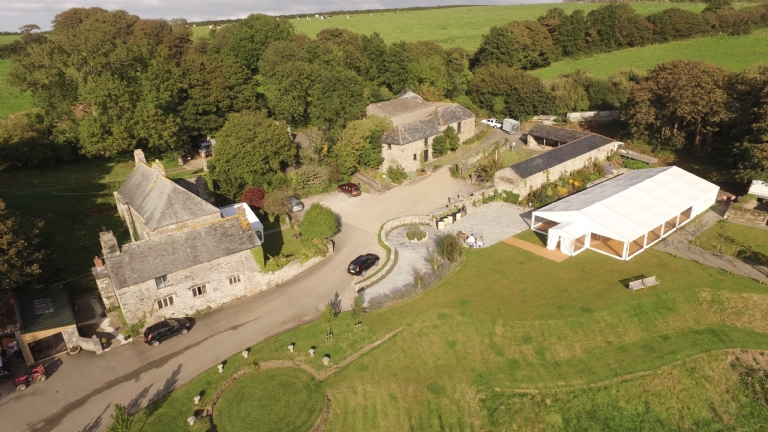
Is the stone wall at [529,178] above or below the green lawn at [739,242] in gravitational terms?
above

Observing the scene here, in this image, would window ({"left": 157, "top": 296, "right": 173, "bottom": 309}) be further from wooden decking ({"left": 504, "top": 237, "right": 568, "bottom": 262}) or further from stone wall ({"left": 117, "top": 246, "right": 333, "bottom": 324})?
wooden decking ({"left": 504, "top": 237, "right": 568, "bottom": 262})

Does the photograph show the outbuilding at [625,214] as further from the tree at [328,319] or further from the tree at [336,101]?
the tree at [336,101]

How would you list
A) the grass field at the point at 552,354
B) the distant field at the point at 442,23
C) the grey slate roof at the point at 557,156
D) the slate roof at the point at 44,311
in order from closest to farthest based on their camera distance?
the grass field at the point at 552,354 < the slate roof at the point at 44,311 < the grey slate roof at the point at 557,156 < the distant field at the point at 442,23

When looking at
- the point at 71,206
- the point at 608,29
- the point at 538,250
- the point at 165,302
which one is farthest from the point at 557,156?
the point at 608,29

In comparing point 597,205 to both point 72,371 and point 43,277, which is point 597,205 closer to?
point 72,371

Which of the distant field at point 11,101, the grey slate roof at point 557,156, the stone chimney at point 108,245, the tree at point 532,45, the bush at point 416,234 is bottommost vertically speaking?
the bush at point 416,234

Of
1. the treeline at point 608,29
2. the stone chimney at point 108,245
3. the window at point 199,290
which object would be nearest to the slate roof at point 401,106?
the treeline at point 608,29

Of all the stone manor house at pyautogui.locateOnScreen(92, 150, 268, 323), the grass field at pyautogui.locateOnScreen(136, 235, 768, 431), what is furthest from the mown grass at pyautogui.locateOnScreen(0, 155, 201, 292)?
the grass field at pyautogui.locateOnScreen(136, 235, 768, 431)
